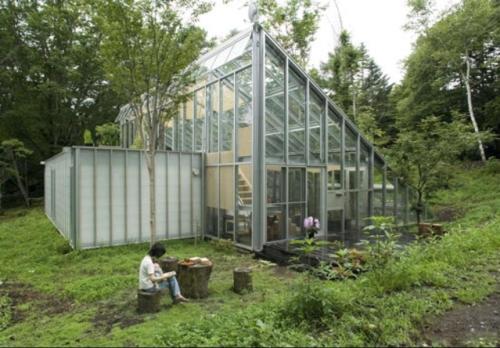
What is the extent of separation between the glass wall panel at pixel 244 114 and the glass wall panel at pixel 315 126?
186 cm

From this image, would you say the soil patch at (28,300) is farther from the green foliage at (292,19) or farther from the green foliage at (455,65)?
the green foliage at (455,65)

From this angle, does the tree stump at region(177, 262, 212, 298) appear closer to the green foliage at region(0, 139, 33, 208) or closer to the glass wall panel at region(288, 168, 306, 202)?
the glass wall panel at region(288, 168, 306, 202)

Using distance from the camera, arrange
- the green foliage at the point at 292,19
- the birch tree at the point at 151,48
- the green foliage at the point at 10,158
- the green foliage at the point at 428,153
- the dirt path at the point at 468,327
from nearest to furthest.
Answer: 1. the dirt path at the point at 468,327
2. the birch tree at the point at 151,48
3. the green foliage at the point at 428,153
4. the green foliage at the point at 292,19
5. the green foliage at the point at 10,158

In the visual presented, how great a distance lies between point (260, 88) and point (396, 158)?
5.08 m

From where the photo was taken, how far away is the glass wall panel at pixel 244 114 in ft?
26.7

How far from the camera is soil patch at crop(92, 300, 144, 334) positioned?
382 centimetres

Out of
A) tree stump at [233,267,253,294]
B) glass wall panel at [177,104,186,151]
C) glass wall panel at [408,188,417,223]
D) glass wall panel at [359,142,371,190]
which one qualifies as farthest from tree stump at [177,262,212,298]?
glass wall panel at [408,188,417,223]

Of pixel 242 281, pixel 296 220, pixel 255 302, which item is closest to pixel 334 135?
pixel 296 220

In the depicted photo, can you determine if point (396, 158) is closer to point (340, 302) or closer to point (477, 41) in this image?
point (340, 302)

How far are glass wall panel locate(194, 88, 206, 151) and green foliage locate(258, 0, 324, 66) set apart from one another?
841 cm

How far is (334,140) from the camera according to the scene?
9.38 meters

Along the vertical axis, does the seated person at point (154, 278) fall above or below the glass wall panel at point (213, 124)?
below

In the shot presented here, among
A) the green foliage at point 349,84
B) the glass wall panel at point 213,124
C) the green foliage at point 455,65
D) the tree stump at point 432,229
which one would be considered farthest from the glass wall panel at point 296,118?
the green foliage at point 455,65

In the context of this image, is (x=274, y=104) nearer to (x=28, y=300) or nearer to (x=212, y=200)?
(x=212, y=200)
